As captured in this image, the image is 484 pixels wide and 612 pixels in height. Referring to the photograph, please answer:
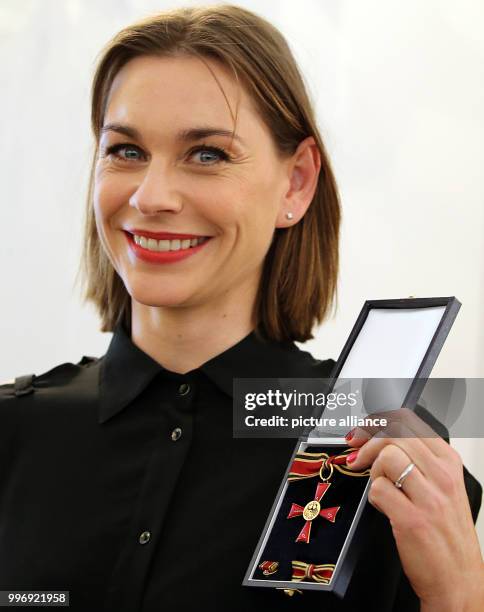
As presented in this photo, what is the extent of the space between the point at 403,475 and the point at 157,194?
486 millimetres

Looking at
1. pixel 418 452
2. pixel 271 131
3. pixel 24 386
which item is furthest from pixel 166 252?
pixel 418 452

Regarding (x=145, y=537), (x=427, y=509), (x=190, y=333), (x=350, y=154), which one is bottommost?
(x=145, y=537)

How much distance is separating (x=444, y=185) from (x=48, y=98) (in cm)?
90

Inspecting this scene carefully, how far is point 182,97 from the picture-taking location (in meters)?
1.37

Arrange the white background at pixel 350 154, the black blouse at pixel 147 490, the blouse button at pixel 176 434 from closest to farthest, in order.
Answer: the black blouse at pixel 147 490, the blouse button at pixel 176 434, the white background at pixel 350 154

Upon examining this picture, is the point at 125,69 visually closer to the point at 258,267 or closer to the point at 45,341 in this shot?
the point at 258,267

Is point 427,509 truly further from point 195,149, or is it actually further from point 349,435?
point 195,149

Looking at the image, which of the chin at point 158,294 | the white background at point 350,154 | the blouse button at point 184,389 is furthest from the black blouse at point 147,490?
the white background at point 350,154

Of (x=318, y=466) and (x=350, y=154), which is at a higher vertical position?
(x=350, y=154)

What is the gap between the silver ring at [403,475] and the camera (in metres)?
1.11

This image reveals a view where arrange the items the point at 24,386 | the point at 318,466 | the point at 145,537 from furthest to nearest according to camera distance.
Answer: the point at 24,386 < the point at 145,537 < the point at 318,466

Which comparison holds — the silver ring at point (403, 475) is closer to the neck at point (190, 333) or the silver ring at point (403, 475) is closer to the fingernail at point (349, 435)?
the fingernail at point (349, 435)

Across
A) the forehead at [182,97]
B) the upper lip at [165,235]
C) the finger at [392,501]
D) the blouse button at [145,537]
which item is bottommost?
the blouse button at [145,537]

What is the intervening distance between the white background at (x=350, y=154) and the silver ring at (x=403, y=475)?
0.95 meters
